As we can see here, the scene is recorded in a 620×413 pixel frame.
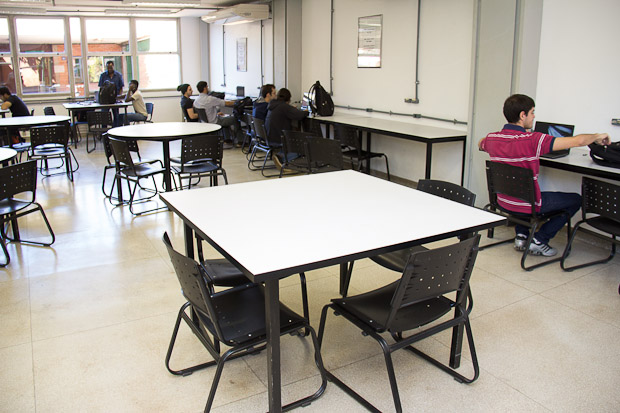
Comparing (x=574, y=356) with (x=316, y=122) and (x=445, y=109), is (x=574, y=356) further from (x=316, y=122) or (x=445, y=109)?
(x=316, y=122)

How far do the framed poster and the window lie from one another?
683cm

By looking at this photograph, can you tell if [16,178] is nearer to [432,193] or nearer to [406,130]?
[432,193]

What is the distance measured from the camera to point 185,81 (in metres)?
12.9

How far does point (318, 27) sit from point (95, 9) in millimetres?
5221

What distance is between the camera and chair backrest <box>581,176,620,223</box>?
350cm

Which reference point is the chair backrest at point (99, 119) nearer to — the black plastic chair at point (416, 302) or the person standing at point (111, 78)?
the person standing at point (111, 78)

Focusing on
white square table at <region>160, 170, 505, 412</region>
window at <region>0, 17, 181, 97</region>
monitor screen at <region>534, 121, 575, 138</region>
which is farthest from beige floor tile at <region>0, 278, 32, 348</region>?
window at <region>0, 17, 181, 97</region>

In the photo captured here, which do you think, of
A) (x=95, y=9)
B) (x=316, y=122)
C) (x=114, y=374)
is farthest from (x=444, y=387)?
(x=95, y=9)

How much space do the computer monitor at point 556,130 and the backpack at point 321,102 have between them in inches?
131

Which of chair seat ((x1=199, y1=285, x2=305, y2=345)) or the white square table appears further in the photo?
chair seat ((x1=199, y1=285, x2=305, y2=345))

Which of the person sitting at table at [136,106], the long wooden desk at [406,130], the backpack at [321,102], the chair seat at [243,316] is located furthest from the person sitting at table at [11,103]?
the chair seat at [243,316]

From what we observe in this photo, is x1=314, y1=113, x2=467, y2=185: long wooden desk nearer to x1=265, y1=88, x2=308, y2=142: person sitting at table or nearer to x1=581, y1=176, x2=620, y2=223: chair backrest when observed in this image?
x1=265, y1=88, x2=308, y2=142: person sitting at table

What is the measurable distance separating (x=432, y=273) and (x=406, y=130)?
3873 mm

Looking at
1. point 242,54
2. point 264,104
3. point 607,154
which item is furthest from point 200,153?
point 242,54
